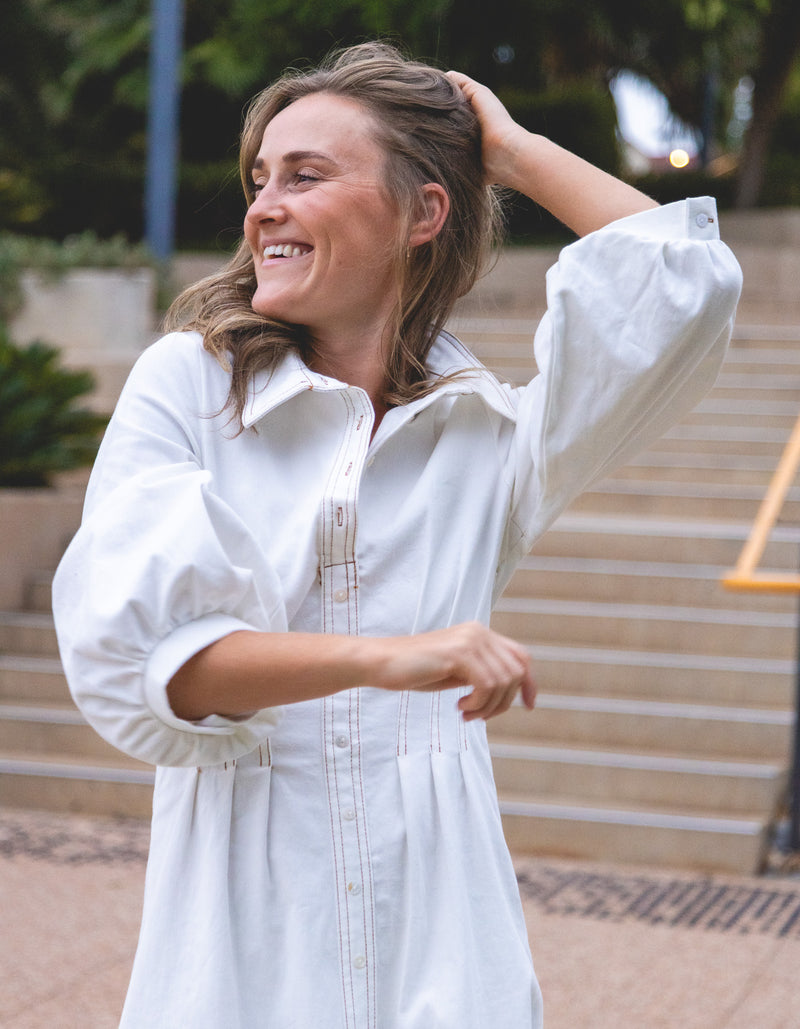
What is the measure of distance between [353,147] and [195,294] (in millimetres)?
276

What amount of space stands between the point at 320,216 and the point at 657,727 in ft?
14.1

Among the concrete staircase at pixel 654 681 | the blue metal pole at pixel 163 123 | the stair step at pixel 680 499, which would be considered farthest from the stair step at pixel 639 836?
the blue metal pole at pixel 163 123

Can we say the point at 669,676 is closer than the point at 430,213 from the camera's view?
No

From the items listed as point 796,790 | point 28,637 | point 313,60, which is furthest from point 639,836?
point 313,60

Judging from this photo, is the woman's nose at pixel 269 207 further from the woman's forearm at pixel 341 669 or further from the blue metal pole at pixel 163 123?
the blue metal pole at pixel 163 123

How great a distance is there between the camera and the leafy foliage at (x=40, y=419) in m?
7.34

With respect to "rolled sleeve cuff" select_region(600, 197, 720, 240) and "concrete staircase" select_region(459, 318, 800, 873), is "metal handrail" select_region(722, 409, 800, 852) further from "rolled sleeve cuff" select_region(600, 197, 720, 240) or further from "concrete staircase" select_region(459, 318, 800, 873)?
"rolled sleeve cuff" select_region(600, 197, 720, 240)

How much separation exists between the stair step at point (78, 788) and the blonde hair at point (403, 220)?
4.06 m

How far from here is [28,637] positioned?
6.76 m

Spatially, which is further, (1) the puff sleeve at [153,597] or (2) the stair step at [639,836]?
(2) the stair step at [639,836]

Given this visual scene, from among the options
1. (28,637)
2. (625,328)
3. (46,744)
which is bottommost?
(46,744)

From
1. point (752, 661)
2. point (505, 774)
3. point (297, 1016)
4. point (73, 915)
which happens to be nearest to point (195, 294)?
point (297, 1016)

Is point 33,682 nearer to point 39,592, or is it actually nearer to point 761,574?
point 39,592

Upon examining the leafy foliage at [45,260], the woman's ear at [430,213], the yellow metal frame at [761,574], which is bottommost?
the leafy foliage at [45,260]
